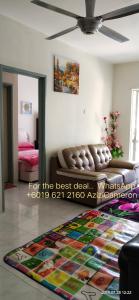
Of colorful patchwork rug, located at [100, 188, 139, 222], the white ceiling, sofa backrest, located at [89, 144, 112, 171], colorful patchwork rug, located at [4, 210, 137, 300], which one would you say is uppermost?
the white ceiling

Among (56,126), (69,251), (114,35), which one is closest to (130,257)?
(69,251)

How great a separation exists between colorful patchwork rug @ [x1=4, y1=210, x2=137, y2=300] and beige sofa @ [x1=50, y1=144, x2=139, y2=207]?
66cm

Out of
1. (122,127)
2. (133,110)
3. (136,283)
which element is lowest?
(136,283)

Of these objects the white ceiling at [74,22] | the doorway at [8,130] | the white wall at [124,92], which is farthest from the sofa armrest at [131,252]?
the white wall at [124,92]

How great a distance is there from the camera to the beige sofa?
12.3ft

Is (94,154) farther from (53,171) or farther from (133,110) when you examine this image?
(133,110)

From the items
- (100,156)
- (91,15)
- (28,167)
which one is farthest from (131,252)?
(28,167)

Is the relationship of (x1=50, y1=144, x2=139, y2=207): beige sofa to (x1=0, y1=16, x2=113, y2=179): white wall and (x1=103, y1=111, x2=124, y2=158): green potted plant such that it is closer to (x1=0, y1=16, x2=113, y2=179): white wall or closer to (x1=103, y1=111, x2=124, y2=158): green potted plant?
(x1=0, y1=16, x2=113, y2=179): white wall

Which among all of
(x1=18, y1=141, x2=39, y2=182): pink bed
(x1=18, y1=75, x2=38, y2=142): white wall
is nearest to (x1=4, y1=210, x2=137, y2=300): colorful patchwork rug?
(x1=18, y1=141, x2=39, y2=182): pink bed

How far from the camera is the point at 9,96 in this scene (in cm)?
495

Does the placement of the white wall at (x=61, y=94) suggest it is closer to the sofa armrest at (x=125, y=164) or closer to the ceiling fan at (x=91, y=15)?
the sofa armrest at (x=125, y=164)

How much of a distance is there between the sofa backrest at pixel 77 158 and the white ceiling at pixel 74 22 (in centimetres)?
189

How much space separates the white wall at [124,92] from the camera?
5.63 meters

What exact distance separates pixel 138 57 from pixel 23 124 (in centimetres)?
378
